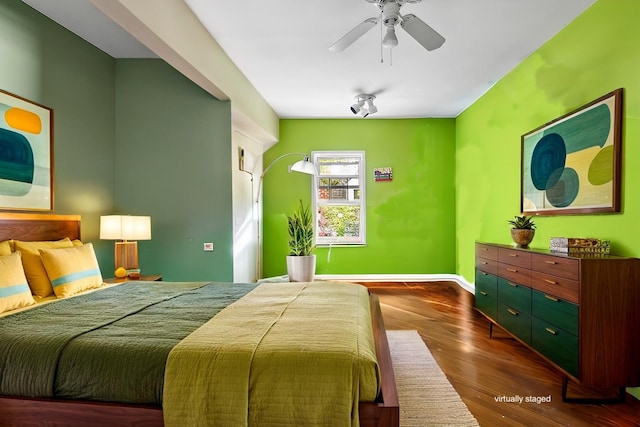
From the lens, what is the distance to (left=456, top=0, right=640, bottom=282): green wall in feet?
7.68

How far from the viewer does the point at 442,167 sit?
5898 mm

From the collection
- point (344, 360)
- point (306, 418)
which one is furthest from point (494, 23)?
point (306, 418)

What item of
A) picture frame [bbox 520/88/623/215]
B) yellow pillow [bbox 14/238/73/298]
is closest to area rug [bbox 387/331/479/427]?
picture frame [bbox 520/88/623/215]

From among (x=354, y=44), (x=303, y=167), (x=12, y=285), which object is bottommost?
(x=12, y=285)

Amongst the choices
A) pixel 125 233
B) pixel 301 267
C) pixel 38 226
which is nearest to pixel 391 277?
pixel 301 267

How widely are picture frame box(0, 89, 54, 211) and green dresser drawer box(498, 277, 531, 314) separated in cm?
400

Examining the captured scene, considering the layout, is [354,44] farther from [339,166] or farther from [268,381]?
[268,381]

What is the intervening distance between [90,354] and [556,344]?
270 centimetres

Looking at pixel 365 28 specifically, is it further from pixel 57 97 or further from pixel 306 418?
pixel 57 97

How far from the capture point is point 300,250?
5297 millimetres

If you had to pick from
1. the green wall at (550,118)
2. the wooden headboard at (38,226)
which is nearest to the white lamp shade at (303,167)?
the green wall at (550,118)

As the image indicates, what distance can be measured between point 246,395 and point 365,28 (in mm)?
2395

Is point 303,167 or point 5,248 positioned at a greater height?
point 303,167

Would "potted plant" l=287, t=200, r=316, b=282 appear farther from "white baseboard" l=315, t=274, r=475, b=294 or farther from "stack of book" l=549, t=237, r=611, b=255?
"stack of book" l=549, t=237, r=611, b=255
